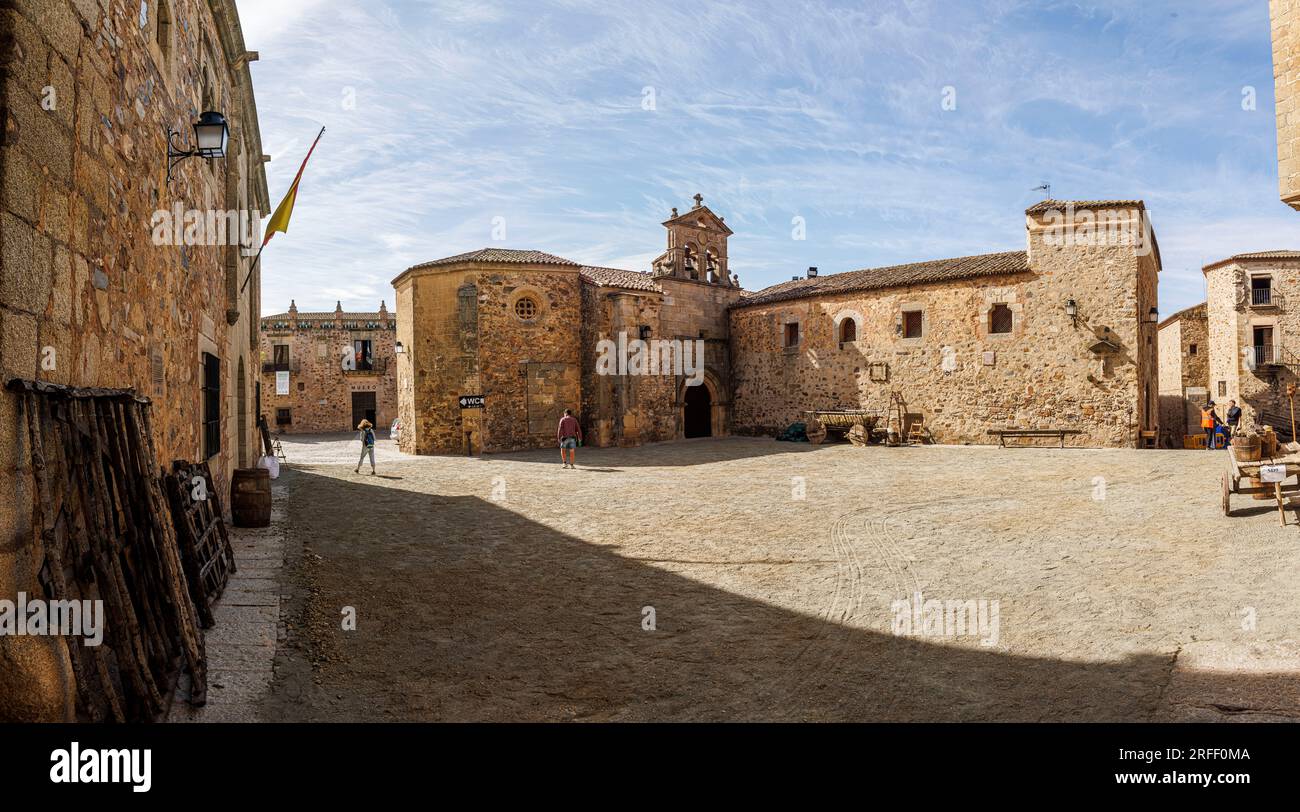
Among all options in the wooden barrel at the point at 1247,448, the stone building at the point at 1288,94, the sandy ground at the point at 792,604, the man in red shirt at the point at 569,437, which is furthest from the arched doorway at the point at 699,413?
the stone building at the point at 1288,94

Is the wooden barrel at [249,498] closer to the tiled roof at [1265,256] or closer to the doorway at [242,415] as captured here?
the doorway at [242,415]

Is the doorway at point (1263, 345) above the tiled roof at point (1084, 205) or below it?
below

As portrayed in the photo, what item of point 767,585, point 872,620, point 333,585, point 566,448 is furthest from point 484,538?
point 566,448

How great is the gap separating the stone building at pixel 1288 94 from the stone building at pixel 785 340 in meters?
11.1

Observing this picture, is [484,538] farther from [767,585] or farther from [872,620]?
[872,620]

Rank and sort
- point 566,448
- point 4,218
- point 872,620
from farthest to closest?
point 566,448 → point 872,620 → point 4,218

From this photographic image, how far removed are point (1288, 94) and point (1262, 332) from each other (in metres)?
25.6

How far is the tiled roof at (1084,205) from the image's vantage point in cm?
1645

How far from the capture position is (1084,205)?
16859 millimetres

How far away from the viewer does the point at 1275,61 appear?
21.8 ft

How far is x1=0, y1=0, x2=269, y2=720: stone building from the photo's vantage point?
8.75ft

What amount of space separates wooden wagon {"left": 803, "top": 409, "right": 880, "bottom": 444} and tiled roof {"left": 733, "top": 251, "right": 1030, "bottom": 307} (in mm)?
3888

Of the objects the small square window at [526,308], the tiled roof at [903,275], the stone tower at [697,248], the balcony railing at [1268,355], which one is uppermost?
the stone tower at [697,248]
